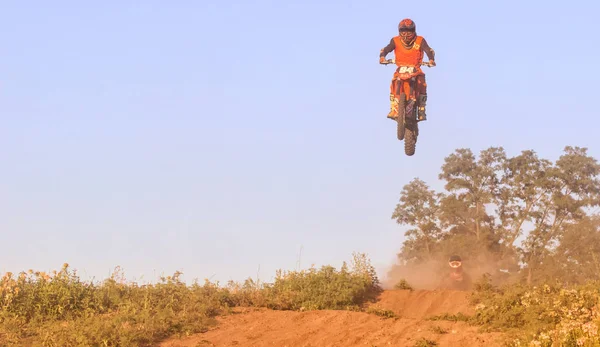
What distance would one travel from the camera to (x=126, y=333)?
46.0ft

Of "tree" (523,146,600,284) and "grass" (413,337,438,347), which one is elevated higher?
"tree" (523,146,600,284)

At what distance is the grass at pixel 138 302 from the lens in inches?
558

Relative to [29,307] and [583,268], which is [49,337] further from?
[583,268]

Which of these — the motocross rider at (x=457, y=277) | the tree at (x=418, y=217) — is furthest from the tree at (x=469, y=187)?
the motocross rider at (x=457, y=277)

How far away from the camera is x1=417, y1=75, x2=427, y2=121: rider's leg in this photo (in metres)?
16.1

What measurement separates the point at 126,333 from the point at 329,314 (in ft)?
13.1

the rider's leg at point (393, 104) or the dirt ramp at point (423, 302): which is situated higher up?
the rider's leg at point (393, 104)

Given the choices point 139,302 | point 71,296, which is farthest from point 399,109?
point 71,296

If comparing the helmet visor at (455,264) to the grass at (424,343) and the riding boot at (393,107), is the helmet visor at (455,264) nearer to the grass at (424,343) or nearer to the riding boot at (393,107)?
the riding boot at (393,107)

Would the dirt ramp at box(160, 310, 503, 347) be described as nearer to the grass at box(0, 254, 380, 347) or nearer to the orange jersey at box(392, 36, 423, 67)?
the grass at box(0, 254, 380, 347)

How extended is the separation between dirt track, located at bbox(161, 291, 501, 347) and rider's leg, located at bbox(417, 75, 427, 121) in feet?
12.9

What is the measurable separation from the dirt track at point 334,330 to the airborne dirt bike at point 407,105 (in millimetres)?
3504

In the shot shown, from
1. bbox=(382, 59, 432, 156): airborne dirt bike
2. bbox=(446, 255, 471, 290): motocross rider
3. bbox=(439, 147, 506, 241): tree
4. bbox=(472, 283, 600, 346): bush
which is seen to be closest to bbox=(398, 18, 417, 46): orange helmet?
bbox=(382, 59, 432, 156): airborne dirt bike

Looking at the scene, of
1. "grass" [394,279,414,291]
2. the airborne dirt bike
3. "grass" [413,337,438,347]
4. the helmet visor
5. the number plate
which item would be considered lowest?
"grass" [413,337,438,347]
